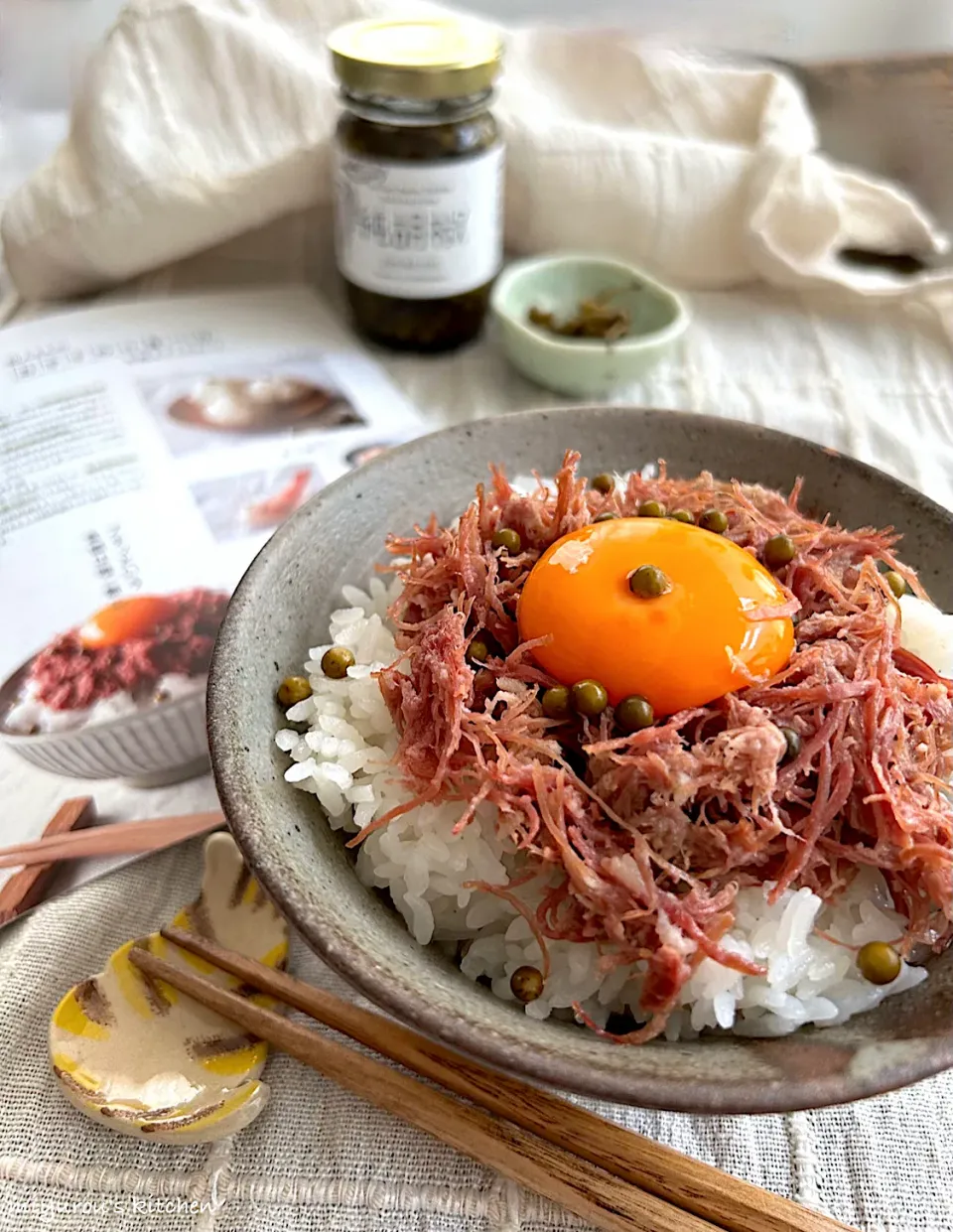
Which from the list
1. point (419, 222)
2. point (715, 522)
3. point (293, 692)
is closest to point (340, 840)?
point (293, 692)

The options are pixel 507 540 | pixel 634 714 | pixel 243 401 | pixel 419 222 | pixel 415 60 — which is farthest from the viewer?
pixel 243 401

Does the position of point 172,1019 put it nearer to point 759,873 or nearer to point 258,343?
point 759,873

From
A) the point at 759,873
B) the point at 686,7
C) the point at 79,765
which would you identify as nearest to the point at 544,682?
the point at 759,873

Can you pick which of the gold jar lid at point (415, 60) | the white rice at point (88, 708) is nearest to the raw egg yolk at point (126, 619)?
the white rice at point (88, 708)

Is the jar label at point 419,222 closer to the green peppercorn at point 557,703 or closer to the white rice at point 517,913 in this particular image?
the white rice at point 517,913

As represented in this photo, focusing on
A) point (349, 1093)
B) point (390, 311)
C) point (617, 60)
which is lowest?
point (349, 1093)

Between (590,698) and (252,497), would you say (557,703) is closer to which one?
(590,698)

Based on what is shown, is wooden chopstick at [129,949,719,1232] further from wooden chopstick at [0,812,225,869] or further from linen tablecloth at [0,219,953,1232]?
wooden chopstick at [0,812,225,869]
